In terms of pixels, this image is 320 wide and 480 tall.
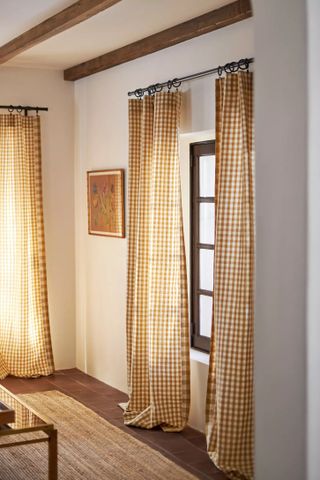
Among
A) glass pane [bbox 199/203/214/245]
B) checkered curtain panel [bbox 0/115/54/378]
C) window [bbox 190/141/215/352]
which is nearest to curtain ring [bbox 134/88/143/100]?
window [bbox 190/141/215/352]

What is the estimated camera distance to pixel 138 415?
16.8 feet

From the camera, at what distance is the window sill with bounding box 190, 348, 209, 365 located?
4.87m

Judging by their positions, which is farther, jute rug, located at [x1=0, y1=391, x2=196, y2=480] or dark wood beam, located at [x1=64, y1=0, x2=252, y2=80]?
dark wood beam, located at [x1=64, y1=0, x2=252, y2=80]

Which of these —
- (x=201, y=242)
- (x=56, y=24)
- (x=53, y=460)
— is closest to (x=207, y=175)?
(x=201, y=242)

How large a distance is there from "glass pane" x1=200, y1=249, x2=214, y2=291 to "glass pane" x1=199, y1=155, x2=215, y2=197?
399 millimetres

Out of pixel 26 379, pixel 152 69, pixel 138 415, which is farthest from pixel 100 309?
pixel 152 69

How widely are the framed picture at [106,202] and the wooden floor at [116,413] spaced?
1258mm

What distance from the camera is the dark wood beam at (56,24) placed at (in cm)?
411

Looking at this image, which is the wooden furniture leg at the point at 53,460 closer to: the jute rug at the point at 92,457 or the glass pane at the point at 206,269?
the jute rug at the point at 92,457

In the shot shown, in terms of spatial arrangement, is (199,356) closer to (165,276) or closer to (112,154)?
(165,276)

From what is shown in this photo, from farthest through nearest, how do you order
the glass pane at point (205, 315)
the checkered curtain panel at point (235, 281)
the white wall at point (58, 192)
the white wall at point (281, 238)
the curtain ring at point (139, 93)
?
the white wall at point (58, 192), the curtain ring at point (139, 93), the glass pane at point (205, 315), the checkered curtain panel at point (235, 281), the white wall at point (281, 238)

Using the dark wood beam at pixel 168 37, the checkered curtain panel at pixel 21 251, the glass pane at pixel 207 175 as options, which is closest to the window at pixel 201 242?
the glass pane at pixel 207 175

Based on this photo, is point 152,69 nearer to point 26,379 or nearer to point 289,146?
point 26,379

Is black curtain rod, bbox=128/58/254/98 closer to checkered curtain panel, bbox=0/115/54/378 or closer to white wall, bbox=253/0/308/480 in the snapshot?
checkered curtain panel, bbox=0/115/54/378
